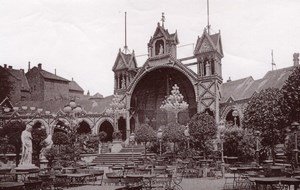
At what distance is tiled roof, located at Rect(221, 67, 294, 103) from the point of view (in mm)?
39997

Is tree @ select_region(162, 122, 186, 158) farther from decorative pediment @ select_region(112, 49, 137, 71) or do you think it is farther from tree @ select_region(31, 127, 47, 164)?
decorative pediment @ select_region(112, 49, 137, 71)

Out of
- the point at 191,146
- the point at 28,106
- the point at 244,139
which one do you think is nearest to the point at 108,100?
the point at 28,106

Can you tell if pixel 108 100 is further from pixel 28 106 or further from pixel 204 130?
pixel 204 130

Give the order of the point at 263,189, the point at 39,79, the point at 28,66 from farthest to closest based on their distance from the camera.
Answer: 1. the point at 28,66
2. the point at 39,79
3. the point at 263,189

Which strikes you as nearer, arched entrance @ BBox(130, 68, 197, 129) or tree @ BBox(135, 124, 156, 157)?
tree @ BBox(135, 124, 156, 157)

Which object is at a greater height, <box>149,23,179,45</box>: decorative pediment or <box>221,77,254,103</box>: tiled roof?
<box>149,23,179,45</box>: decorative pediment

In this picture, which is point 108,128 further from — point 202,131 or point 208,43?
point 202,131

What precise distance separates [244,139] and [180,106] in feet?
Answer: 26.2

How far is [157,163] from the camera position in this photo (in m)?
29.2

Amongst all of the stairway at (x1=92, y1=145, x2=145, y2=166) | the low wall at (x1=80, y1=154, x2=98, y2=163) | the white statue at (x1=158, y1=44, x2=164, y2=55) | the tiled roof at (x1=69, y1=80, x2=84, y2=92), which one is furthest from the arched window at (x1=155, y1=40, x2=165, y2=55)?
the tiled roof at (x1=69, y1=80, x2=84, y2=92)

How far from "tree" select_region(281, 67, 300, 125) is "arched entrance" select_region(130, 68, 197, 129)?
2425 centimetres

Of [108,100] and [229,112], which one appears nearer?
[229,112]

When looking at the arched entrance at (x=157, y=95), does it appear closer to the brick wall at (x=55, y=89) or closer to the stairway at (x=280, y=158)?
the stairway at (x=280, y=158)

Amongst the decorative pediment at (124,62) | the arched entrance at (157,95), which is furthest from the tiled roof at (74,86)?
the arched entrance at (157,95)
